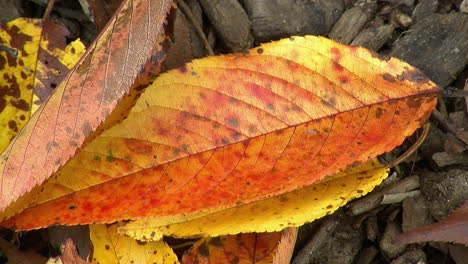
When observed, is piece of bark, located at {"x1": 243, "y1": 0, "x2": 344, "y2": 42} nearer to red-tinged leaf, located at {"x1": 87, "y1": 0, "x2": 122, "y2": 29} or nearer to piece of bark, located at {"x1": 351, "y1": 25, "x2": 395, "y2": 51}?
piece of bark, located at {"x1": 351, "y1": 25, "x2": 395, "y2": 51}

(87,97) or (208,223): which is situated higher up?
(87,97)

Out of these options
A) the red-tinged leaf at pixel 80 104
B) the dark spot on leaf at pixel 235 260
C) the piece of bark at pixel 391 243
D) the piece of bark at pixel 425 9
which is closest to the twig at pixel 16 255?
the red-tinged leaf at pixel 80 104

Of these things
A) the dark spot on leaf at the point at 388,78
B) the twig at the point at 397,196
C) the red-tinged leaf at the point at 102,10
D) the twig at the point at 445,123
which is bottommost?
the twig at the point at 397,196

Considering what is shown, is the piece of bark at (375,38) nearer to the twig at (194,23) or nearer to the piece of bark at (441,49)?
the piece of bark at (441,49)

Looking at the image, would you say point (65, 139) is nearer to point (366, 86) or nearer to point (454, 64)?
point (366, 86)

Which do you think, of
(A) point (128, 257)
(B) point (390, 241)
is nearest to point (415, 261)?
(B) point (390, 241)

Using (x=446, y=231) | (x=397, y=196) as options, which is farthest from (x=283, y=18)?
(x=446, y=231)

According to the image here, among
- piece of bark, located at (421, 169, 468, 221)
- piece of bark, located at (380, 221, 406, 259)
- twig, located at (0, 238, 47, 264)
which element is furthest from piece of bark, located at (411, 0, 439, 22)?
twig, located at (0, 238, 47, 264)
